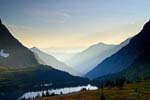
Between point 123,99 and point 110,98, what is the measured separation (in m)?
6.21

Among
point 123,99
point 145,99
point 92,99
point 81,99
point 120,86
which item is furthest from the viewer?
point 120,86

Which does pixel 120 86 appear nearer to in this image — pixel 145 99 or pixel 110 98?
pixel 110 98

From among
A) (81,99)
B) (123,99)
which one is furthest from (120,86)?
(123,99)

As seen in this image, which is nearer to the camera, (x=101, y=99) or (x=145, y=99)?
(x=145, y=99)

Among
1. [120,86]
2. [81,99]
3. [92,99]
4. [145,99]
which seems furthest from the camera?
[120,86]

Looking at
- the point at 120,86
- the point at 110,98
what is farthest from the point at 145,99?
the point at 120,86

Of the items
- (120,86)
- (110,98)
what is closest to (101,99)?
(110,98)

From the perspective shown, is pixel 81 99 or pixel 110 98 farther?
pixel 81 99

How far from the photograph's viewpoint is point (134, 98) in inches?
3784

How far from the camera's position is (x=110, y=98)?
Answer: 104 m

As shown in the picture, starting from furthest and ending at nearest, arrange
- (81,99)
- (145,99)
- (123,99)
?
(81,99)
(123,99)
(145,99)

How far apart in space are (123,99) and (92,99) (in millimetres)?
12289

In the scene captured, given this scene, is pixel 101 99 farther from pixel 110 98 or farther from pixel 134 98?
pixel 134 98

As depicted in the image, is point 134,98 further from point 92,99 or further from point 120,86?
point 120,86
